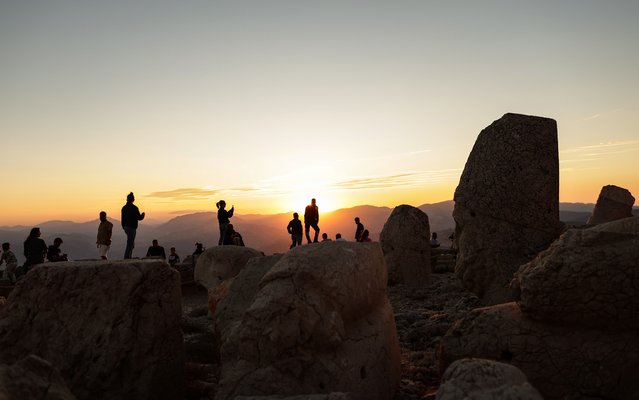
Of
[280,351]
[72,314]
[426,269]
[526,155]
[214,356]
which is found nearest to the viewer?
[280,351]

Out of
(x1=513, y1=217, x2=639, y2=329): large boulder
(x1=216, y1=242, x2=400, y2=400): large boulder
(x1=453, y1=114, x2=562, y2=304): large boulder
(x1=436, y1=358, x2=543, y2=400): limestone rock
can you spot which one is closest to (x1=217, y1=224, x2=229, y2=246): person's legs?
(x1=453, y1=114, x2=562, y2=304): large boulder

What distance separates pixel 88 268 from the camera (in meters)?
4.82

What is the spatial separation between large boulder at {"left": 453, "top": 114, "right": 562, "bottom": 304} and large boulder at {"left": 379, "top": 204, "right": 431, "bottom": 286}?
6005 millimetres

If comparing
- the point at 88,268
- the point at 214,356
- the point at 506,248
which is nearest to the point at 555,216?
the point at 506,248

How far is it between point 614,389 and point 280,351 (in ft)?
8.93

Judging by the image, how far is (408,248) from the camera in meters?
13.6

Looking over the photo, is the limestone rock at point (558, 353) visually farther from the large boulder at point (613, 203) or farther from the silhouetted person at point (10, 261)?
the large boulder at point (613, 203)

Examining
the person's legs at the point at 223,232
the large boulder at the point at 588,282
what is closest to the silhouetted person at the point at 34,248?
the person's legs at the point at 223,232

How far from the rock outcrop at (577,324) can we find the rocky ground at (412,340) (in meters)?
0.64

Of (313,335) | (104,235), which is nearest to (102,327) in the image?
(313,335)

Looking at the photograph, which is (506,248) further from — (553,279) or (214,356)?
(214,356)

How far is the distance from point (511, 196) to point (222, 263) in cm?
670

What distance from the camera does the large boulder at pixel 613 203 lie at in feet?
61.7

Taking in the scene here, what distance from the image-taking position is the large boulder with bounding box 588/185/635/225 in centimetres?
1880
